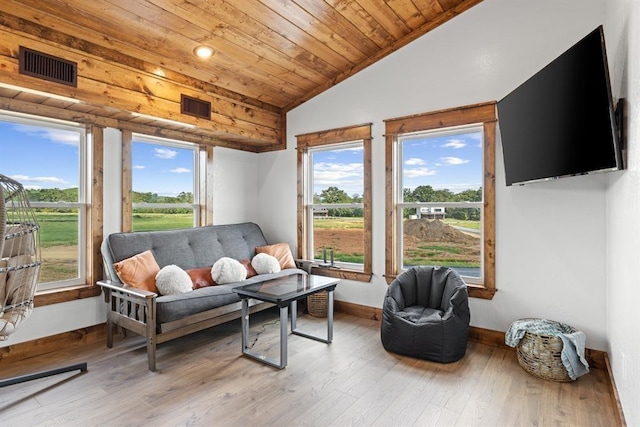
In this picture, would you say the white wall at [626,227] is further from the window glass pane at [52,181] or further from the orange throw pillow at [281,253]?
the window glass pane at [52,181]

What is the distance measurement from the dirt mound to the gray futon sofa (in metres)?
1.37

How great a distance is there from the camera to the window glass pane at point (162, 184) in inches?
151

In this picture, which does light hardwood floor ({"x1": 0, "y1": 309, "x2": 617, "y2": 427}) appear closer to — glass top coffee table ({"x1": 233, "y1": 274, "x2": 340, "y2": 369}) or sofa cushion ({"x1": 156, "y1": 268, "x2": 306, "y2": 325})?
glass top coffee table ({"x1": 233, "y1": 274, "x2": 340, "y2": 369})

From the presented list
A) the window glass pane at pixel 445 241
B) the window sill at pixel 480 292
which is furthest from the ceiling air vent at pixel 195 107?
the window sill at pixel 480 292

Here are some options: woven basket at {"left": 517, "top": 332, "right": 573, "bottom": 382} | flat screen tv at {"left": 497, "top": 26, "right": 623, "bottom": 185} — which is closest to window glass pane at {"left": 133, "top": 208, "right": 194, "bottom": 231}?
flat screen tv at {"left": 497, "top": 26, "right": 623, "bottom": 185}

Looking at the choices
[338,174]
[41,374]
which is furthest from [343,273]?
[41,374]

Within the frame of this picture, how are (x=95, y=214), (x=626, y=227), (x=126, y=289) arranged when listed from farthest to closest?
1. (x=95, y=214)
2. (x=126, y=289)
3. (x=626, y=227)

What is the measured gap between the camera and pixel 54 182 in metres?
3.21

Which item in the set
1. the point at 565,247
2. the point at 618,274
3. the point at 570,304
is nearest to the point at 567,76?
the point at 618,274

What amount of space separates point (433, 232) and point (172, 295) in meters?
2.56

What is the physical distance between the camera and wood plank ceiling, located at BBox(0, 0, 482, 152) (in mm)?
2609

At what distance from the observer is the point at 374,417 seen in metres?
2.14

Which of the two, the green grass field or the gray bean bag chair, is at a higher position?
the green grass field

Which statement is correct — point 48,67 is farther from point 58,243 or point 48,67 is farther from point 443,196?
point 443,196
